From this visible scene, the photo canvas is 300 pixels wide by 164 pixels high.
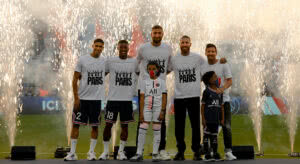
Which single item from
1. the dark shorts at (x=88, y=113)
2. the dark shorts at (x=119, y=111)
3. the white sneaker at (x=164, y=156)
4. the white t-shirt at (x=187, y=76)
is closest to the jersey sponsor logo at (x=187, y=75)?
the white t-shirt at (x=187, y=76)

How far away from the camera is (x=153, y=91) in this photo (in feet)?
23.9

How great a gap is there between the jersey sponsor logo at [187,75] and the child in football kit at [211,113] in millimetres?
187

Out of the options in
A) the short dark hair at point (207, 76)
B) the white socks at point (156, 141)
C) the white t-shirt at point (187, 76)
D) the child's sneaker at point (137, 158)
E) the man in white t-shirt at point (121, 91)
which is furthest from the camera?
the man in white t-shirt at point (121, 91)

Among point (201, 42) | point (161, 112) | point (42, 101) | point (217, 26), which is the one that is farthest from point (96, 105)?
point (42, 101)

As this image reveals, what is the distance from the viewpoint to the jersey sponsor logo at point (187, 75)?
7547mm

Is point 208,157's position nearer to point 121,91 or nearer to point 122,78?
point 121,91

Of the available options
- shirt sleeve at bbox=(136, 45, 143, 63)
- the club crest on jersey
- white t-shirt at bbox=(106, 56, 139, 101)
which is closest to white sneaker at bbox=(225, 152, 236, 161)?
the club crest on jersey

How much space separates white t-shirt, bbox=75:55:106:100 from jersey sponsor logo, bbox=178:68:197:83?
137 cm

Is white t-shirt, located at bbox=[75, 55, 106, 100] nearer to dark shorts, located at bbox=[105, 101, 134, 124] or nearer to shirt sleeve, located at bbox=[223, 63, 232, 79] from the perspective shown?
dark shorts, located at bbox=[105, 101, 134, 124]

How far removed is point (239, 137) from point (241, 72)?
19789 mm

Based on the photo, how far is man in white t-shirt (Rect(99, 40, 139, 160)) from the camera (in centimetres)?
763

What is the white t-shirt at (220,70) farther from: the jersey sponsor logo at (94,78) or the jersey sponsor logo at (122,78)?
the jersey sponsor logo at (94,78)

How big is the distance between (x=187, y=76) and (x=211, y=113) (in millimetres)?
754

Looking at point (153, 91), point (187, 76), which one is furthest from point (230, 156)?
point (153, 91)
